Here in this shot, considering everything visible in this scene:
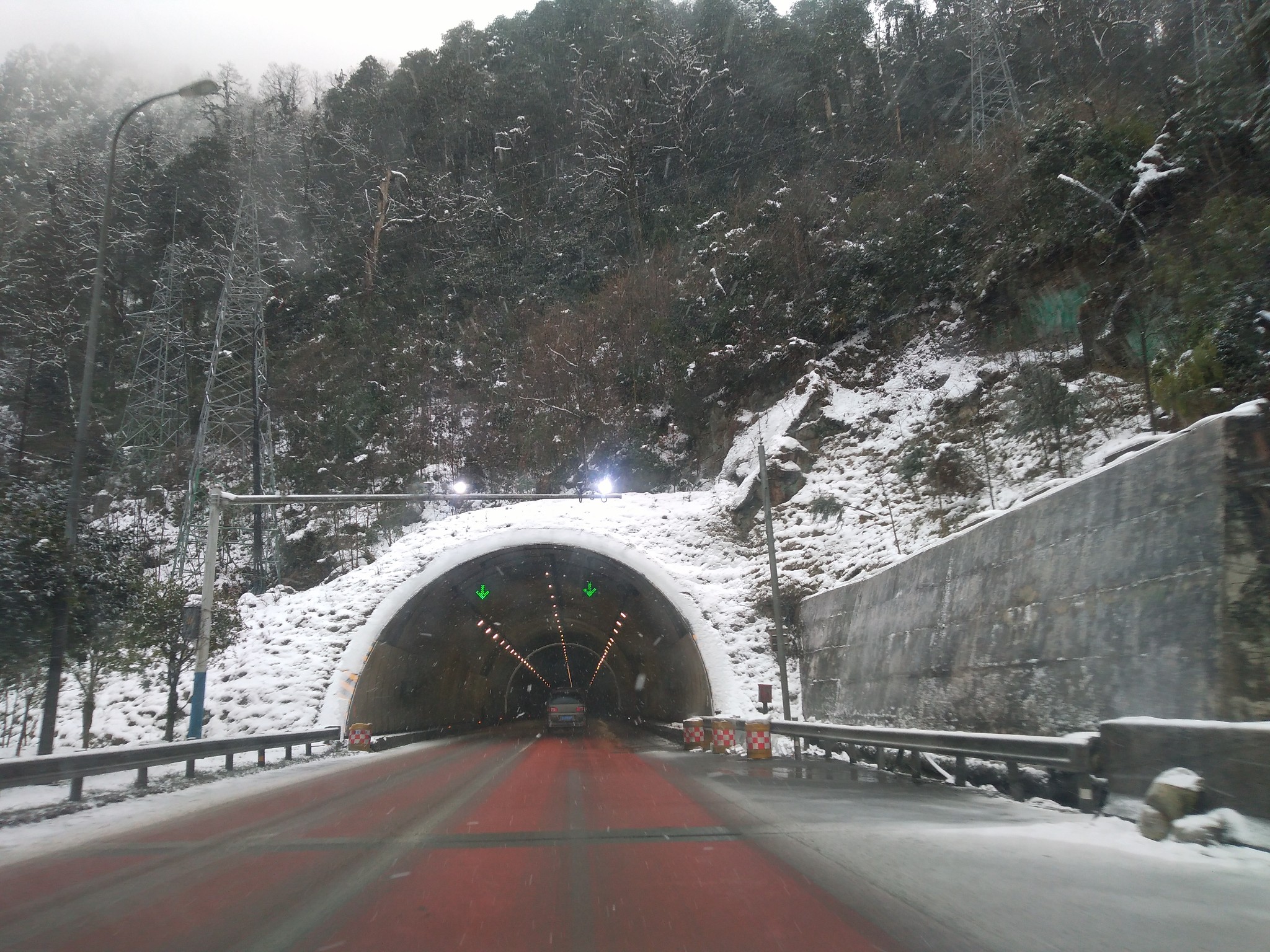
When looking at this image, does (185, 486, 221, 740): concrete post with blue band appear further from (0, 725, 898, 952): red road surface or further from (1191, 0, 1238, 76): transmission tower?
(1191, 0, 1238, 76): transmission tower

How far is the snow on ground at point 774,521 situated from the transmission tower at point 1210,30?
824 cm

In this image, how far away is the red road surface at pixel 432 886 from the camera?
182 inches

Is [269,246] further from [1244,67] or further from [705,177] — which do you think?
[1244,67]

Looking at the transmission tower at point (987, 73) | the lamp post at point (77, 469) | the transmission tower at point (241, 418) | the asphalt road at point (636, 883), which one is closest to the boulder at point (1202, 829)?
the asphalt road at point (636, 883)

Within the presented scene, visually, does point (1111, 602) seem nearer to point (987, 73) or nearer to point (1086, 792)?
point (1086, 792)

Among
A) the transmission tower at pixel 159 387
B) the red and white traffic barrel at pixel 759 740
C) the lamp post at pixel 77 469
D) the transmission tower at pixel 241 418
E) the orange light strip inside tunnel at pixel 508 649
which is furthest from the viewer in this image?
the transmission tower at pixel 159 387

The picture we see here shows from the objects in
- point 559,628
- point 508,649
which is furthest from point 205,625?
point 559,628

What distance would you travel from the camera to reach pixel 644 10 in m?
53.8

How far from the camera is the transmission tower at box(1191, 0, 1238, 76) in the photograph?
72.7 ft

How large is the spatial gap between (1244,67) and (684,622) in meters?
19.3

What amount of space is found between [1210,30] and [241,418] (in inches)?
1895

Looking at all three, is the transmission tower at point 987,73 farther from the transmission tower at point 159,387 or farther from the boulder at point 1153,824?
the transmission tower at point 159,387

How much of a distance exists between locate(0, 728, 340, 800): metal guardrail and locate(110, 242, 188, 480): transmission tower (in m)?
32.1

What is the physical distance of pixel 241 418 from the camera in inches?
2041
